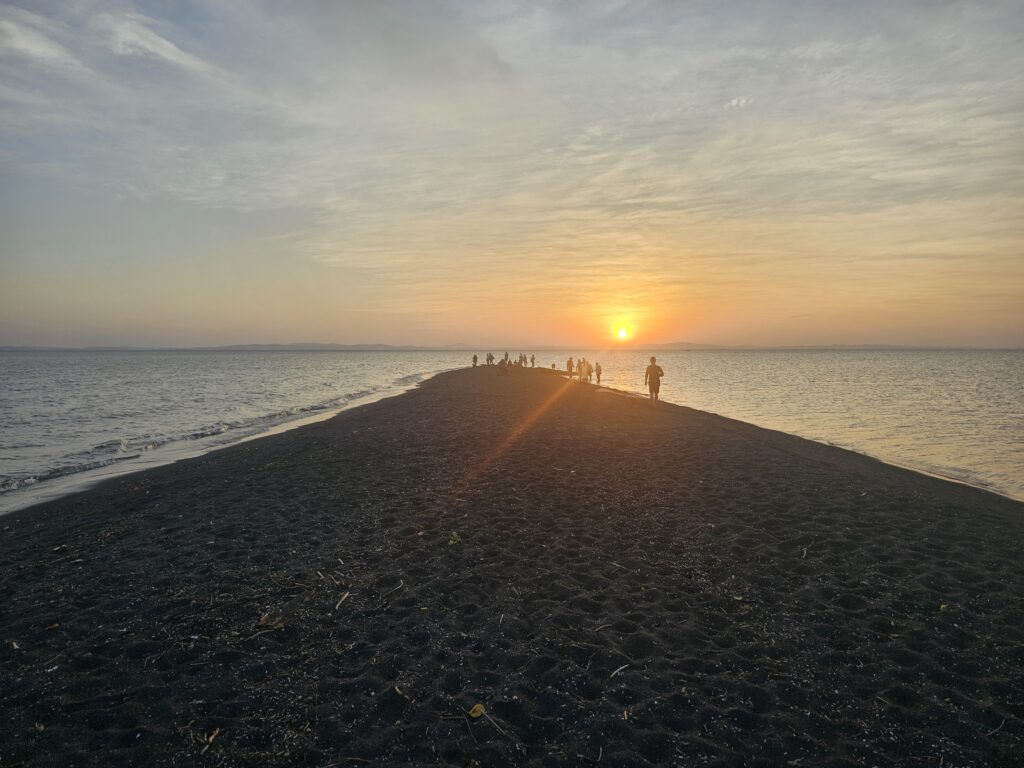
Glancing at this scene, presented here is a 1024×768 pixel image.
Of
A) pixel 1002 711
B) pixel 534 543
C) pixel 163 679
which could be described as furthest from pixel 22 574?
pixel 1002 711

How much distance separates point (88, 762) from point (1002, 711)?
326 inches

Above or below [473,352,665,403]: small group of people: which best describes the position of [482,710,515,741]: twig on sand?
below

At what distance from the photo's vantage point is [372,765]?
13.7 ft

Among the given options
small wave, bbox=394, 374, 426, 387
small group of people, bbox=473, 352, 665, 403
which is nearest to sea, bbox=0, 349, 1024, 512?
small group of people, bbox=473, 352, 665, 403

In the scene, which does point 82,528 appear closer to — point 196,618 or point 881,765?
point 196,618

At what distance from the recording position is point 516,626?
20.6 feet

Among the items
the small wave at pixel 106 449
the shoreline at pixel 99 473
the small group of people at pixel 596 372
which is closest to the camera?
the shoreline at pixel 99 473

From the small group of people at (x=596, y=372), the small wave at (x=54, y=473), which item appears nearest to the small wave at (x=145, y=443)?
the small wave at (x=54, y=473)

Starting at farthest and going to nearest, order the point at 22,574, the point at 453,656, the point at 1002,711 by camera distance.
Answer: the point at 22,574, the point at 453,656, the point at 1002,711

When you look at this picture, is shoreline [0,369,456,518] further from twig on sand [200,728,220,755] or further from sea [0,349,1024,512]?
twig on sand [200,728,220,755]

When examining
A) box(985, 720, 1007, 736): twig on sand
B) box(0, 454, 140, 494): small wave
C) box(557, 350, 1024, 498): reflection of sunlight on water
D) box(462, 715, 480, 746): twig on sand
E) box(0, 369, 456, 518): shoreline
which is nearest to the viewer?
box(462, 715, 480, 746): twig on sand

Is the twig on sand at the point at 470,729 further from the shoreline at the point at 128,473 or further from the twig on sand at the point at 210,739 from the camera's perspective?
the shoreline at the point at 128,473

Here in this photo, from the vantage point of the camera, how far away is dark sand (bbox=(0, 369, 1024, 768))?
14.8 feet

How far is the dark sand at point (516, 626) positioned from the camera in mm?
4496
